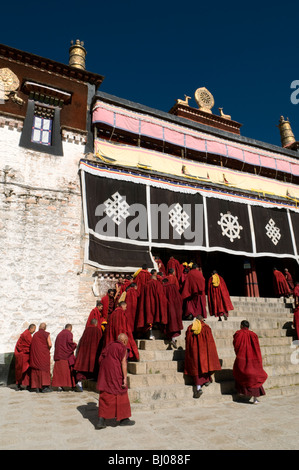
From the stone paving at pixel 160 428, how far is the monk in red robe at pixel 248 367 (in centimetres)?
23

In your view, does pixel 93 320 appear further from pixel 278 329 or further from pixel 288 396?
pixel 278 329

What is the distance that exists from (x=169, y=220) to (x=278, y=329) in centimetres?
425

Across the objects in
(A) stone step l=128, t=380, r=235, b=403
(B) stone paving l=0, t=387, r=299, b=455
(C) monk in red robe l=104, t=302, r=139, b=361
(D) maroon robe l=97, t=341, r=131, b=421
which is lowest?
(B) stone paving l=0, t=387, r=299, b=455

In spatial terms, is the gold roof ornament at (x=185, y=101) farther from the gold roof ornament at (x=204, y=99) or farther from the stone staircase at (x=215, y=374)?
the stone staircase at (x=215, y=374)

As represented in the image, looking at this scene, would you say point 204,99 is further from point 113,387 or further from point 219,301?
point 113,387

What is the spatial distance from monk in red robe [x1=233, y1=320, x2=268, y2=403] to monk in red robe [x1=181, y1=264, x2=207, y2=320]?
1.99 meters

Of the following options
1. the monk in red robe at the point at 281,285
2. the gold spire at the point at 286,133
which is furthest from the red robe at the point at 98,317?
the gold spire at the point at 286,133

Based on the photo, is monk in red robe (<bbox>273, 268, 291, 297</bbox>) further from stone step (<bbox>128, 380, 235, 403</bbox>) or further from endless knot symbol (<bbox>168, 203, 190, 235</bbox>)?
stone step (<bbox>128, 380, 235, 403</bbox>)

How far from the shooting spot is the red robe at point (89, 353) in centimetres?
612

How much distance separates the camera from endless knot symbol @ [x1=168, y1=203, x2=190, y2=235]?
941cm

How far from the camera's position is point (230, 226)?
10344 millimetres

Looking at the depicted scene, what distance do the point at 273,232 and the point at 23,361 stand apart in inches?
364

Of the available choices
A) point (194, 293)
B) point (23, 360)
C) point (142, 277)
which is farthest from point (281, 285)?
point (23, 360)

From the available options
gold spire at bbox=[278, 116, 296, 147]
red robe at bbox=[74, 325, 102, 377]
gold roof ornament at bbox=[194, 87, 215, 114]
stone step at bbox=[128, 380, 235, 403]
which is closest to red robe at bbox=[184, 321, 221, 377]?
stone step at bbox=[128, 380, 235, 403]
